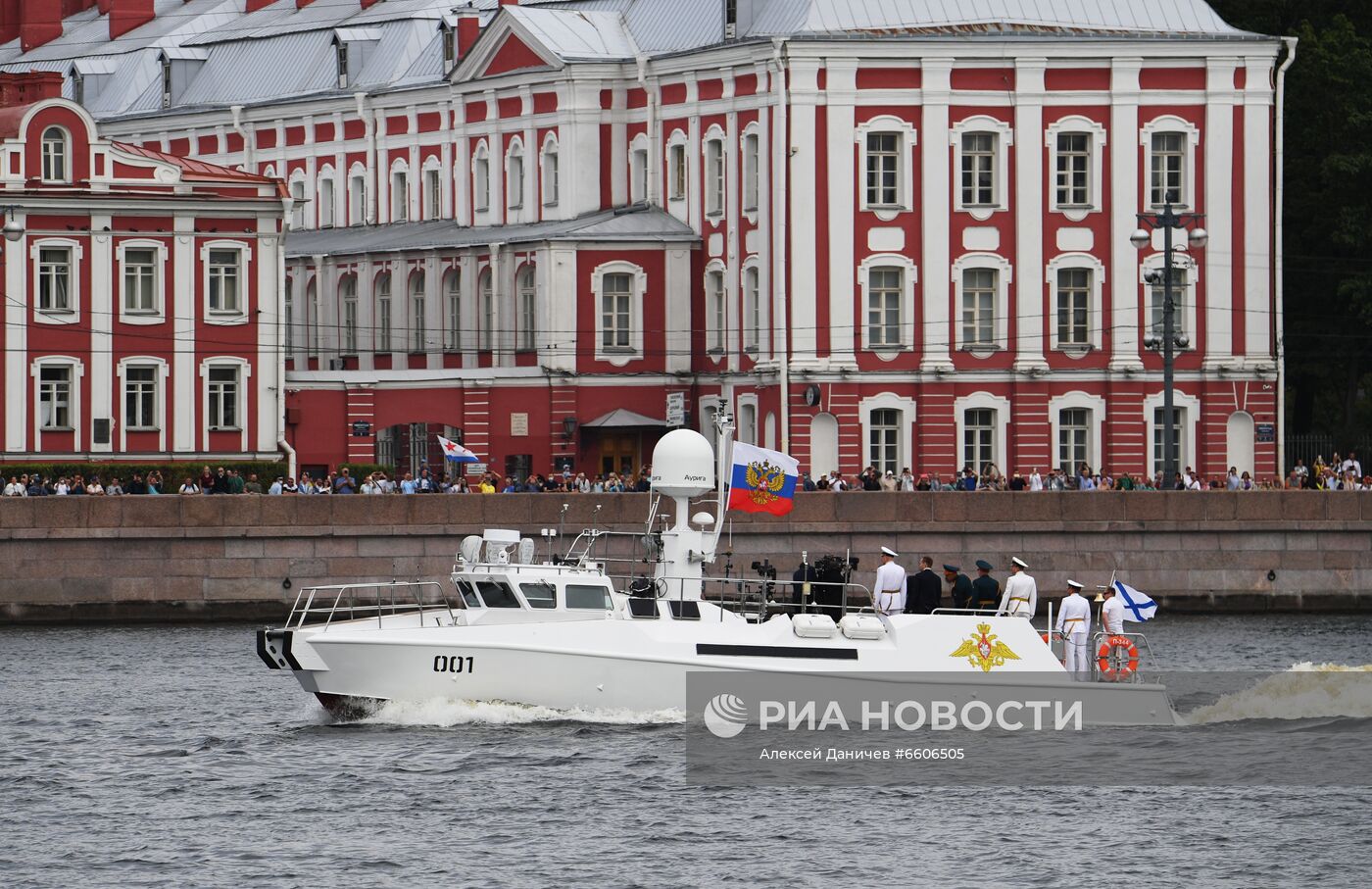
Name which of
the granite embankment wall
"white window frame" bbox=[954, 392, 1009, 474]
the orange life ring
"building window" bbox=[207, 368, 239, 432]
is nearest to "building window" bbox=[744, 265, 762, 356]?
"white window frame" bbox=[954, 392, 1009, 474]

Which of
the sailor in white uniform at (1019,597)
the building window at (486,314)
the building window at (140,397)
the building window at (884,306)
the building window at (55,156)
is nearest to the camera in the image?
the sailor in white uniform at (1019,597)

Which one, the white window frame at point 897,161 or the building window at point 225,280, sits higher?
the white window frame at point 897,161

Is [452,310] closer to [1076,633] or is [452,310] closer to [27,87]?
[27,87]

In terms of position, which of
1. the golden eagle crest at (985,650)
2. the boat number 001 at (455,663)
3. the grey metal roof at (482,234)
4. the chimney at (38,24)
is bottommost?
the boat number 001 at (455,663)

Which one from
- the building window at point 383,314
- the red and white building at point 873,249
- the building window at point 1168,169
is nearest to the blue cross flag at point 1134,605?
the red and white building at point 873,249

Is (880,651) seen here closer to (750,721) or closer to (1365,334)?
(750,721)

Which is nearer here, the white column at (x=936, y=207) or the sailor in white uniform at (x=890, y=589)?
the sailor in white uniform at (x=890, y=589)

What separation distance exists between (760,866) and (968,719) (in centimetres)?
850

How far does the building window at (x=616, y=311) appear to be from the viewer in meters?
83.5

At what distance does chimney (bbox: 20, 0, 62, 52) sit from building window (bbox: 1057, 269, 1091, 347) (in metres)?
→ 48.7

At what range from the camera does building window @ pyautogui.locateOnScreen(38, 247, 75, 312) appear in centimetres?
7438

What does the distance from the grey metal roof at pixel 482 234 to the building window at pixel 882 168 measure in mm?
6373

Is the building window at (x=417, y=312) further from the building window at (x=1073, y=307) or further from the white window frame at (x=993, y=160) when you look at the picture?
the building window at (x=1073, y=307)

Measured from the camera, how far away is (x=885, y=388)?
7856cm
